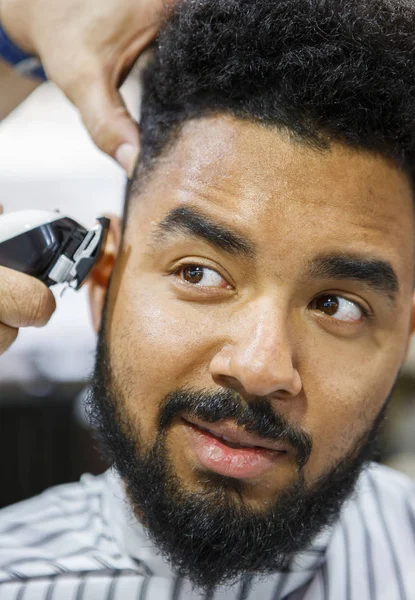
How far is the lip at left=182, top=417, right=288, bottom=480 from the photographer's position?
1219mm

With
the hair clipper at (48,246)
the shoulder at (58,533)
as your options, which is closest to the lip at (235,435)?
the hair clipper at (48,246)

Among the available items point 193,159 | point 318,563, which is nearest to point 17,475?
point 318,563

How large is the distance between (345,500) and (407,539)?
298mm

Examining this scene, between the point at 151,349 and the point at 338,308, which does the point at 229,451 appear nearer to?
the point at 151,349

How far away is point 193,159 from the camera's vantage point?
4.46ft

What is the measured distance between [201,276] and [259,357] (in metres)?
0.24

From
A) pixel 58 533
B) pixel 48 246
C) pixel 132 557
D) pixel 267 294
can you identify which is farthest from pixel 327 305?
pixel 58 533

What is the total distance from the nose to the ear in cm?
38

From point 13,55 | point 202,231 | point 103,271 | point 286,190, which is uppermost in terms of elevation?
point 13,55

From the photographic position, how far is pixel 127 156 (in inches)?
60.1

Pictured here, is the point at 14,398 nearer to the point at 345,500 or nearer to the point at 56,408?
the point at 56,408

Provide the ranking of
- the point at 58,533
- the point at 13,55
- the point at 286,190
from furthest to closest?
the point at 13,55
the point at 58,533
the point at 286,190

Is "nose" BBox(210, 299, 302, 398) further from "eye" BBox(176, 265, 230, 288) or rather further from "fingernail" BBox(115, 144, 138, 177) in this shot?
"fingernail" BBox(115, 144, 138, 177)

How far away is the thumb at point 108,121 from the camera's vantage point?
1.52 m
